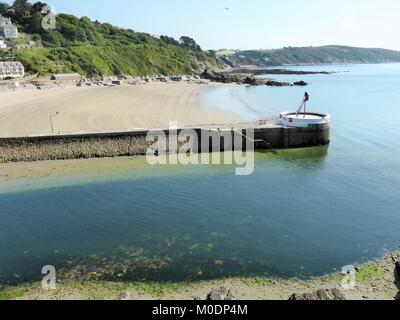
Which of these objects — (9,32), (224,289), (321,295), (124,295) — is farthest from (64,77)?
(321,295)

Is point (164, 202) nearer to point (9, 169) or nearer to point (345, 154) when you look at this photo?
point (9, 169)

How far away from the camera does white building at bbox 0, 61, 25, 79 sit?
83.1m

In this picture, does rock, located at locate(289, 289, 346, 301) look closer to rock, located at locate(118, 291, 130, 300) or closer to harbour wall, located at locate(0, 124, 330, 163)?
rock, located at locate(118, 291, 130, 300)

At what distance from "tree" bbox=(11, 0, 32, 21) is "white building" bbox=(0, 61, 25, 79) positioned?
63908mm

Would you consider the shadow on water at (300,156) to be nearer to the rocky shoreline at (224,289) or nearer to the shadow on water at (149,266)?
the shadow on water at (149,266)

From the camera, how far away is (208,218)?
18.5 metres

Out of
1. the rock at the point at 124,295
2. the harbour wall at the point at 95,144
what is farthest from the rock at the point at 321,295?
the harbour wall at the point at 95,144

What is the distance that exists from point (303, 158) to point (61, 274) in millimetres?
20898

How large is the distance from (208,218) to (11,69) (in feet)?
271

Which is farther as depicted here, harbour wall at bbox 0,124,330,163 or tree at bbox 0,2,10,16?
tree at bbox 0,2,10,16

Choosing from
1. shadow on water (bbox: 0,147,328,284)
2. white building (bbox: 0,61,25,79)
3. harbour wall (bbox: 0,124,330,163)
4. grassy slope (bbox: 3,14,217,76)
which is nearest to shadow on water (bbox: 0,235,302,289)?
shadow on water (bbox: 0,147,328,284)

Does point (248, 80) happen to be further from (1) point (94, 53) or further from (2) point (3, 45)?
(2) point (3, 45)
